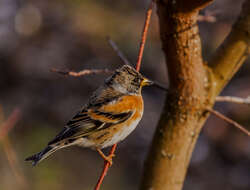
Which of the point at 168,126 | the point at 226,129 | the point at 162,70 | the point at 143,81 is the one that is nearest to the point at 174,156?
the point at 168,126

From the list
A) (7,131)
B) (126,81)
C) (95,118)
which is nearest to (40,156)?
(7,131)

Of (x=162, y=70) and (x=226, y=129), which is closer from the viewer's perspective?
(x=226, y=129)

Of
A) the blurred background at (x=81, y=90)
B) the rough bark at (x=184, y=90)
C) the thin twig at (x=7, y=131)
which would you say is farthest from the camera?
the blurred background at (x=81, y=90)

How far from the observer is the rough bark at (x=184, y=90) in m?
2.32

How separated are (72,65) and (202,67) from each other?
5266mm

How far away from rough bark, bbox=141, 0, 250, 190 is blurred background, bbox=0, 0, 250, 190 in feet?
7.27

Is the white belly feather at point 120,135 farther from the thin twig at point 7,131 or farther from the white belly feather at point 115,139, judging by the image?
the thin twig at point 7,131

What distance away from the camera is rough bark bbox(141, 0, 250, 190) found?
2.32 m

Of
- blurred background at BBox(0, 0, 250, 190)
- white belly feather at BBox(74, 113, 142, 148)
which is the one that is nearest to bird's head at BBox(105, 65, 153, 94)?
white belly feather at BBox(74, 113, 142, 148)

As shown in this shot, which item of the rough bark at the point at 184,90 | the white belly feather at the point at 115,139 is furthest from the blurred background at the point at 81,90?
the rough bark at the point at 184,90

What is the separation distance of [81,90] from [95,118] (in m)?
4.32

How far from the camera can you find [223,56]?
2539mm

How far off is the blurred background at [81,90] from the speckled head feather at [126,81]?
2.11 m

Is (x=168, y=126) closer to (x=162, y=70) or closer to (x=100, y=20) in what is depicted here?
(x=162, y=70)
